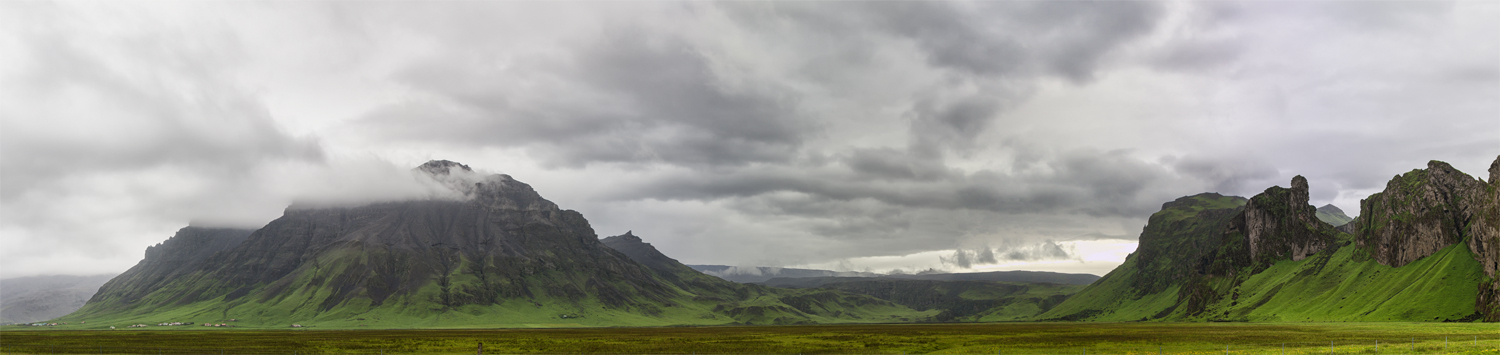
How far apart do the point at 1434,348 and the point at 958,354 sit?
5032 cm

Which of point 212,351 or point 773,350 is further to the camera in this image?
point 212,351

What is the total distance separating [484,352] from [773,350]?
48.2 metres

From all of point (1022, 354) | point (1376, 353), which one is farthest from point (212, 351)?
point (1376, 353)

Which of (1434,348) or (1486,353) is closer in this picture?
(1486,353)

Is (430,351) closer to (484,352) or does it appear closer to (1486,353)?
(484,352)

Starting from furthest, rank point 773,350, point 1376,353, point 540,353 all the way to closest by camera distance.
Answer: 1. point 773,350
2. point 540,353
3. point 1376,353

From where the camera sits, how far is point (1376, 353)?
73812mm

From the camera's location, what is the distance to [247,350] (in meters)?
142

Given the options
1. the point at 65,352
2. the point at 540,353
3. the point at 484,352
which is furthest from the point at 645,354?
the point at 65,352

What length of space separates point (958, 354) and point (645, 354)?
48.6 metres

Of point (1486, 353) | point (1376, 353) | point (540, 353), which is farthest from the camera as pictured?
point (540, 353)

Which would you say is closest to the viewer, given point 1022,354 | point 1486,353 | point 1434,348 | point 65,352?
point 1486,353

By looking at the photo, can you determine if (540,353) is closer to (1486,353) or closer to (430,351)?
(430,351)

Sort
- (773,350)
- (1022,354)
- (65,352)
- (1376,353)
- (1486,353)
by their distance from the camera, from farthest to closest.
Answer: (65,352) → (773,350) → (1022,354) → (1376,353) → (1486,353)
